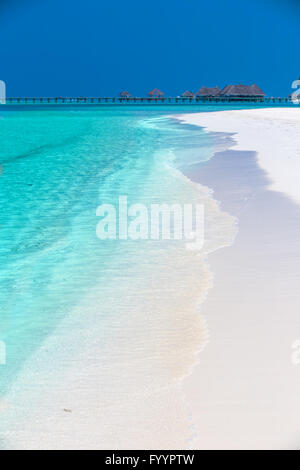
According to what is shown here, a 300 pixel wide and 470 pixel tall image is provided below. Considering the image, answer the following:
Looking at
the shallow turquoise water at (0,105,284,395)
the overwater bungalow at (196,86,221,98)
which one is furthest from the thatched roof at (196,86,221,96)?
the shallow turquoise water at (0,105,284,395)

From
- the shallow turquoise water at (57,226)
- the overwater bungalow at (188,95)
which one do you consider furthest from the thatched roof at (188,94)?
the shallow turquoise water at (57,226)

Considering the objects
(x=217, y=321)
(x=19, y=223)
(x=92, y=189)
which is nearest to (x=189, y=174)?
(x=92, y=189)

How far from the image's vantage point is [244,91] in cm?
13588

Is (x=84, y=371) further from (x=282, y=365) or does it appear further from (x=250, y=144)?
(x=250, y=144)

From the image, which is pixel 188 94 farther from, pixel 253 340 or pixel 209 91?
pixel 253 340
